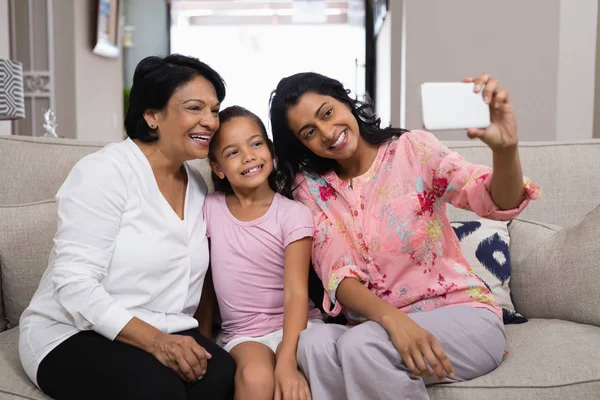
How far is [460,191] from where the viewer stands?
131 centimetres

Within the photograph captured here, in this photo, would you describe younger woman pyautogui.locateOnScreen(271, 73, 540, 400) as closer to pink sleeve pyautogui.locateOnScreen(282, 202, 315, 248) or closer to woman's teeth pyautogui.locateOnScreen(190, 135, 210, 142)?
pink sleeve pyautogui.locateOnScreen(282, 202, 315, 248)

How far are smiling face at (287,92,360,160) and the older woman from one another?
203mm

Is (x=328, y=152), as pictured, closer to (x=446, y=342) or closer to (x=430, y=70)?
(x=446, y=342)

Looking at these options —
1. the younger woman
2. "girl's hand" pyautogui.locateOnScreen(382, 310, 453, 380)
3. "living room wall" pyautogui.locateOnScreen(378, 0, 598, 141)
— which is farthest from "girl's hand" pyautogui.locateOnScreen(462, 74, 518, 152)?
"living room wall" pyautogui.locateOnScreen(378, 0, 598, 141)

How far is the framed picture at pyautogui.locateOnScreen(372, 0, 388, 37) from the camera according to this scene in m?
4.85

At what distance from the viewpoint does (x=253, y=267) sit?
1511 millimetres

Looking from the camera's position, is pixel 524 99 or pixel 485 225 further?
pixel 524 99

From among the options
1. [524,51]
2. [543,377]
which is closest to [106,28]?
[524,51]

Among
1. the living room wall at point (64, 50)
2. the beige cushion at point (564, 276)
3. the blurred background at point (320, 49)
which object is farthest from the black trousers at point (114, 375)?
the living room wall at point (64, 50)

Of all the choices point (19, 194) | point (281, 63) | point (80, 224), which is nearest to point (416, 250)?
point (80, 224)

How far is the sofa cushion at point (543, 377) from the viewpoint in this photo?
120 centimetres

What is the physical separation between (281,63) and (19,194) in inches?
214

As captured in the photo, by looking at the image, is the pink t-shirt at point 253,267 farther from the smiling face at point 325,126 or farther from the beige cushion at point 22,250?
the beige cushion at point 22,250

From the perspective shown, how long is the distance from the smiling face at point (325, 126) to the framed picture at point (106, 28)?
3992 millimetres
